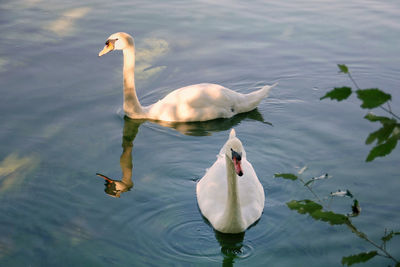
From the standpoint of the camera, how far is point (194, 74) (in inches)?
376

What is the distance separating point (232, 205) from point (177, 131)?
8.46ft

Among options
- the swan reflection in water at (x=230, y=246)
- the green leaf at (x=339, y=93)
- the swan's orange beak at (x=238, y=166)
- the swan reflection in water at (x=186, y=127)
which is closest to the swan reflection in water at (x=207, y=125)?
the swan reflection in water at (x=186, y=127)

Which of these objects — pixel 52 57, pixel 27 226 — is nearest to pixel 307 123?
pixel 27 226

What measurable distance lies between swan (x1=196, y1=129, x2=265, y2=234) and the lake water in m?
0.13

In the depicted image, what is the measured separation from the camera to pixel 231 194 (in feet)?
17.5

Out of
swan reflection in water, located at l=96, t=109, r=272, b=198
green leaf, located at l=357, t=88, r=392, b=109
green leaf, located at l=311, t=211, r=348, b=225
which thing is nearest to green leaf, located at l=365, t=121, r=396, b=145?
green leaf, located at l=357, t=88, r=392, b=109

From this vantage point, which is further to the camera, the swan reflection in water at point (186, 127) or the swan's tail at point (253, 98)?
the swan's tail at point (253, 98)

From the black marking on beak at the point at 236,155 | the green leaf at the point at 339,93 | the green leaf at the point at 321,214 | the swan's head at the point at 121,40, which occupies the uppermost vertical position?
the green leaf at the point at 339,93

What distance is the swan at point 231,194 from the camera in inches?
209

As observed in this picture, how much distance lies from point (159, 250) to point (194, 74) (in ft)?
15.4

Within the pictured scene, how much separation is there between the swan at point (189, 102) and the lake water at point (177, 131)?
152mm

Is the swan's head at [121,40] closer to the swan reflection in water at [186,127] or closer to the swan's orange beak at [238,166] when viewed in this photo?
the swan reflection in water at [186,127]

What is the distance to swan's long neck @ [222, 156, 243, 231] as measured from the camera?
5.32m

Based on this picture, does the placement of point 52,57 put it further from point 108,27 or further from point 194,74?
point 194,74
